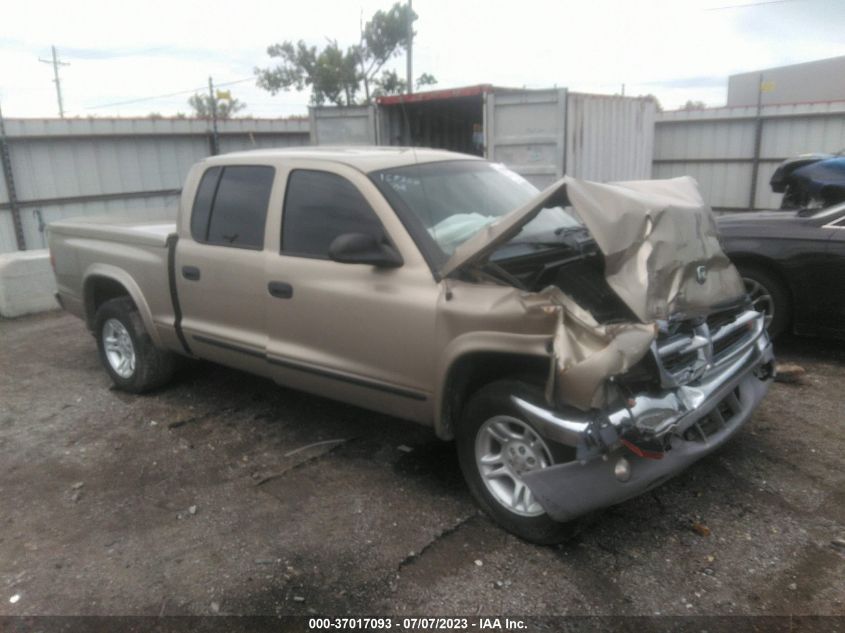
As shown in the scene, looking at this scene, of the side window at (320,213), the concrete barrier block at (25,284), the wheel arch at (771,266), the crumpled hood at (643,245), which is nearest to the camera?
the crumpled hood at (643,245)

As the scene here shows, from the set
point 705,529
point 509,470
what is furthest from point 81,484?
point 705,529

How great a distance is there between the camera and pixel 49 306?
8.78 meters

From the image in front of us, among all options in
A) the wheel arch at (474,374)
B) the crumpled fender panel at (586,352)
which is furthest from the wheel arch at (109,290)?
the crumpled fender panel at (586,352)

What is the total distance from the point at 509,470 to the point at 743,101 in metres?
→ 32.9

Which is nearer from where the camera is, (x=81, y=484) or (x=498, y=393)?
(x=498, y=393)

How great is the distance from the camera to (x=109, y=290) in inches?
223

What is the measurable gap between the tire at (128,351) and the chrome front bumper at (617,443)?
3.35 meters

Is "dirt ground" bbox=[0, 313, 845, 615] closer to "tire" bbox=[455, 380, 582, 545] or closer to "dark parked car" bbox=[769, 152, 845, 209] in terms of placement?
"tire" bbox=[455, 380, 582, 545]

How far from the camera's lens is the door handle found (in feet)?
13.4

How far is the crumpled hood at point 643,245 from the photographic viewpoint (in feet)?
9.73

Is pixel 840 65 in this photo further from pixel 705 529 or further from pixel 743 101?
pixel 705 529

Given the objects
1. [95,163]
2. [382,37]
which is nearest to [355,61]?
[382,37]

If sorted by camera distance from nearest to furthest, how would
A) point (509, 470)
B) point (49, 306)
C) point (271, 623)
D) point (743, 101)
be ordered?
point (271, 623), point (509, 470), point (49, 306), point (743, 101)

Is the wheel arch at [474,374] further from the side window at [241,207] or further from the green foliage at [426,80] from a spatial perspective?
the green foliage at [426,80]
